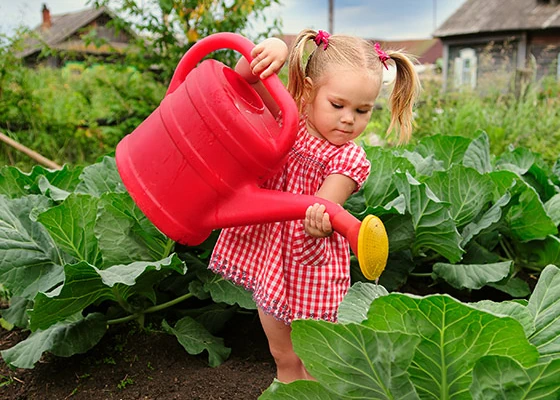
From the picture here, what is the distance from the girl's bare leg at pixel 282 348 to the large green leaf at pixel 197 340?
1.26ft

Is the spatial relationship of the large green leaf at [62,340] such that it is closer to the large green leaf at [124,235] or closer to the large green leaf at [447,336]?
the large green leaf at [124,235]

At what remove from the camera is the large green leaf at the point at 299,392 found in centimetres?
140

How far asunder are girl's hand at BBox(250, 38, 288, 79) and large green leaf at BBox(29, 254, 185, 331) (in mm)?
714

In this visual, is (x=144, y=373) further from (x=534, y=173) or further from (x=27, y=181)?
(x=534, y=173)

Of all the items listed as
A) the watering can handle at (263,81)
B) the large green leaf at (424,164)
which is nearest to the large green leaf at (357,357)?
the watering can handle at (263,81)

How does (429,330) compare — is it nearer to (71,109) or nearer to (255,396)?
(255,396)

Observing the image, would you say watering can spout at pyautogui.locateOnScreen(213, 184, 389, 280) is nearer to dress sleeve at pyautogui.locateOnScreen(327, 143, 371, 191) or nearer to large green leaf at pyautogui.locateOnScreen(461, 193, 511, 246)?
dress sleeve at pyautogui.locateOnScreen(327, 143, 371, 191)

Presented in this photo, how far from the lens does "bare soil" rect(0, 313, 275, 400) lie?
7.16 feet

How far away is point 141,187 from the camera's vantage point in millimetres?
1642

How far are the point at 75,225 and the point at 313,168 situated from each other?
906 mm

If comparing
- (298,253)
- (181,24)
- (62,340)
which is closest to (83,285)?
(62,340)

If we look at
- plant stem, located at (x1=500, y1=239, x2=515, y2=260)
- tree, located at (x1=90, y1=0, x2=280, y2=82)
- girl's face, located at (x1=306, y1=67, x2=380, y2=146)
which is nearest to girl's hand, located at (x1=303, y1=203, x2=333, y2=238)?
girl's face, located at (x1=306, y1=67, x2=380, y2=146)

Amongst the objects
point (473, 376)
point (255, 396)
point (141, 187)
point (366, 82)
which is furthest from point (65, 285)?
point (473, 376)

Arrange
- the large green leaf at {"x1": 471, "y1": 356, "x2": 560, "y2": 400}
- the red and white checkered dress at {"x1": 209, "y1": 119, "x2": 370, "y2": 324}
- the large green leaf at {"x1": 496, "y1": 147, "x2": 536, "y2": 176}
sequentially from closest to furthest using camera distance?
the large green leaf at {"x1": 471, "y1": 356, "x2": 560, "y2": 400}
the red and white checkered dress at {"x1": 209, "y1": 119, "x2": 370, "y2": 324}
the large green leaf at {"x1": 496, "y1": 147, "x2": 536, "y2": 176}
